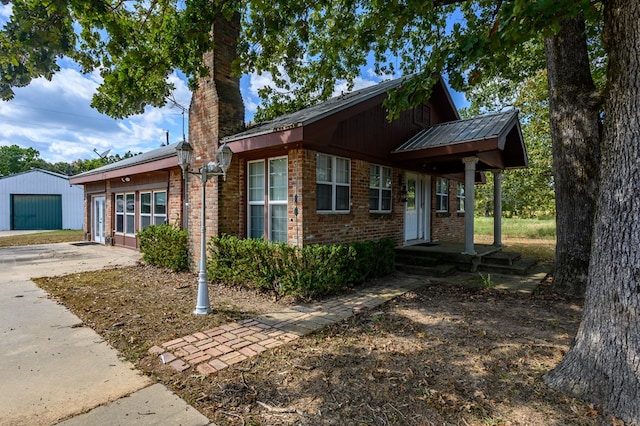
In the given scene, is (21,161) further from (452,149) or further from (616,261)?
(616,261)

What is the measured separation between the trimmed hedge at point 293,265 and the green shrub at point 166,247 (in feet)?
4.21

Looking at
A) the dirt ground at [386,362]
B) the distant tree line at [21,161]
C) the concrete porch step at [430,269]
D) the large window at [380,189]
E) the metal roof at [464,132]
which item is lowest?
the dirt ground at [386,362]

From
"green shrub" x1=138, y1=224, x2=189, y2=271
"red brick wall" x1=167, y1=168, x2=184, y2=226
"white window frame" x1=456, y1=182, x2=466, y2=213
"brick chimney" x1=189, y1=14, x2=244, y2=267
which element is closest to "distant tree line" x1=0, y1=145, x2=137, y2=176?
"red brick wall" x1=167, y1=168, x2=184, y2=226

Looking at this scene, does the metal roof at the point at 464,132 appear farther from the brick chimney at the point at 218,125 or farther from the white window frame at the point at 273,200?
the brick chimney at the point at 218,125

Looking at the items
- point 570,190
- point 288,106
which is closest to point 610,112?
point 570,190

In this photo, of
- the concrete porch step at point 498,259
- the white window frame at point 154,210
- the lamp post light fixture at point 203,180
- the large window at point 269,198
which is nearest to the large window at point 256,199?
the large window at point 269,198

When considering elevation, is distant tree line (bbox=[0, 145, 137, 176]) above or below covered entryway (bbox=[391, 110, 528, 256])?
above

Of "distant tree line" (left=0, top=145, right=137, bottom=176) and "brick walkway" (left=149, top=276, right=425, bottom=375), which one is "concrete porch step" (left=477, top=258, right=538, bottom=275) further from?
"distant tree line" (left=0, top=145, right=137, bottom=176)

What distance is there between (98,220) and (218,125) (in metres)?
11.7

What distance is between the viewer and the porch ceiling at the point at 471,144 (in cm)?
739

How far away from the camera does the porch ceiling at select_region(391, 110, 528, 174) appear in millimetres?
7387

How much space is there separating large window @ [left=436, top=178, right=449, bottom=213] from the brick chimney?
23.6 feet

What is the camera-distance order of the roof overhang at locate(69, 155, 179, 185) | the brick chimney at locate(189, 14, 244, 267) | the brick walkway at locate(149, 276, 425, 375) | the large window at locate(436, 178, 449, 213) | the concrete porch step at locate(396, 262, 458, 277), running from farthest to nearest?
the large window at locate(436, 178, 449, 213), the roof overhang at locate(69, 155, 179, 185), the concrete porch step at locate(396, 262, 458, 277), the brick chimney at locate(189, 14, 244, 267), the brick walkway at locate(149, 276, 425, 375)

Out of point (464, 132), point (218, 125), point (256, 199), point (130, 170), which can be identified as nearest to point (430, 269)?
point (464, 132)
